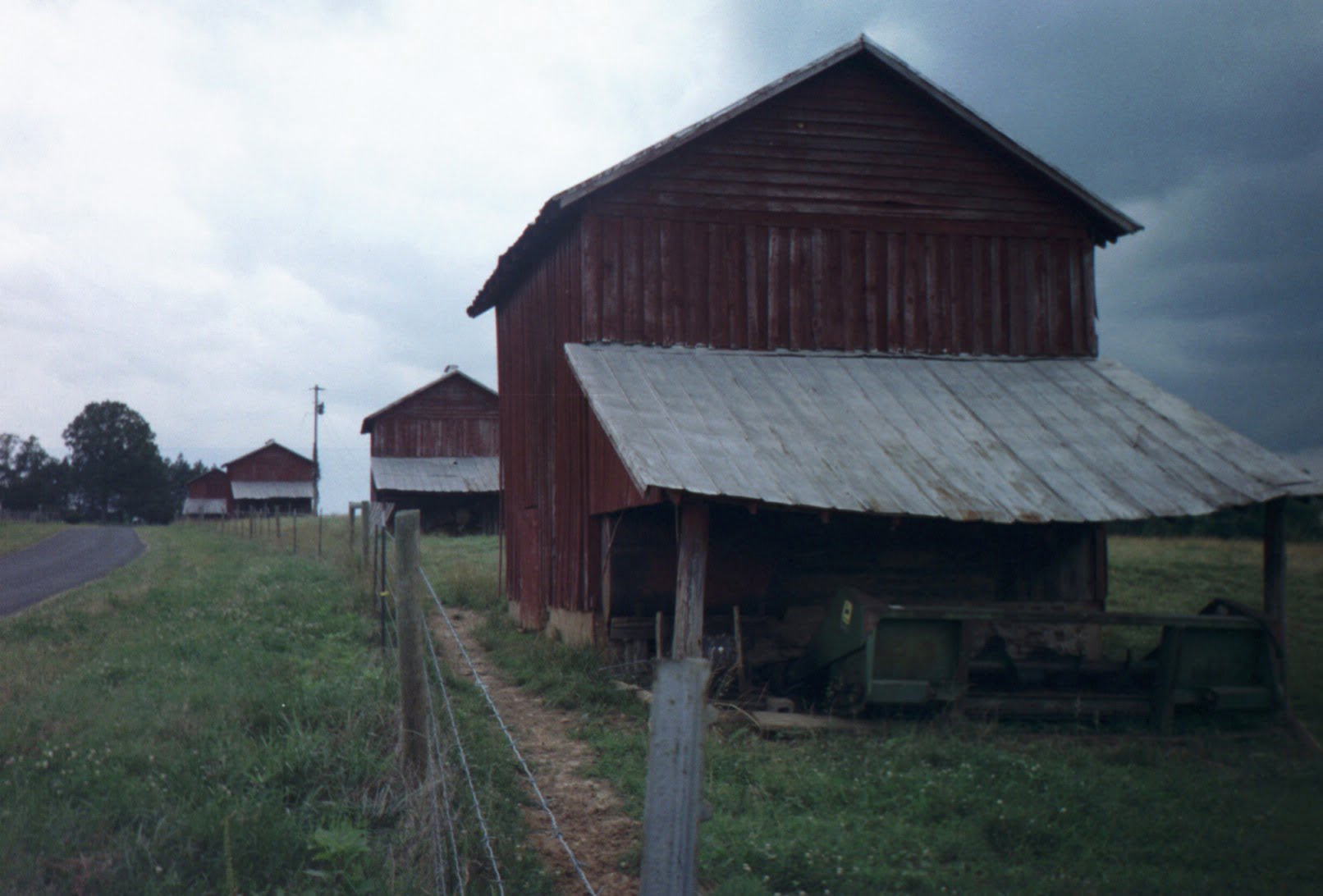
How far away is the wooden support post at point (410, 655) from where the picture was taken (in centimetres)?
600

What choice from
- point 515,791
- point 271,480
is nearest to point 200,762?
point 515,791

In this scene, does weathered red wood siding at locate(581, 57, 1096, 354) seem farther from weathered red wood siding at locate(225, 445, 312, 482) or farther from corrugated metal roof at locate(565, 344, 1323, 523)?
weathered red wood siding at locate(225, 445, 312, 482)

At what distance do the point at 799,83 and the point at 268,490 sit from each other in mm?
64782

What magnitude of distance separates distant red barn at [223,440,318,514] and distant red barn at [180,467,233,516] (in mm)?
11539

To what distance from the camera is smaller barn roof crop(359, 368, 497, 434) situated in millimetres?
40844

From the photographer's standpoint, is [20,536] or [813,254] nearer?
[813,254]

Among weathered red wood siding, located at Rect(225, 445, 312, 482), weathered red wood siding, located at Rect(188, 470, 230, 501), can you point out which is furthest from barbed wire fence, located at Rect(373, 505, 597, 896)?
weathered red wood siding, located at Rect(188, 470, 230, 501)

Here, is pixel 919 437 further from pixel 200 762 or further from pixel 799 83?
pixel 200 762

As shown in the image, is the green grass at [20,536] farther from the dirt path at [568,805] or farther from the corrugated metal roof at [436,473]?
the dirt path at [568,805]

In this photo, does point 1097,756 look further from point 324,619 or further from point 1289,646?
point 324,619

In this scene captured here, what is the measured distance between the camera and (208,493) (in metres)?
85.6

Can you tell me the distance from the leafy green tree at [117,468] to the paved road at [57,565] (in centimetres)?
5124

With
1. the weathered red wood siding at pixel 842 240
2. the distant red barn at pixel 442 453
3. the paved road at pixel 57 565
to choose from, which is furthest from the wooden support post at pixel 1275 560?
the distant red barn at pixel 442 453

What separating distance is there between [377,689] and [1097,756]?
611cm
